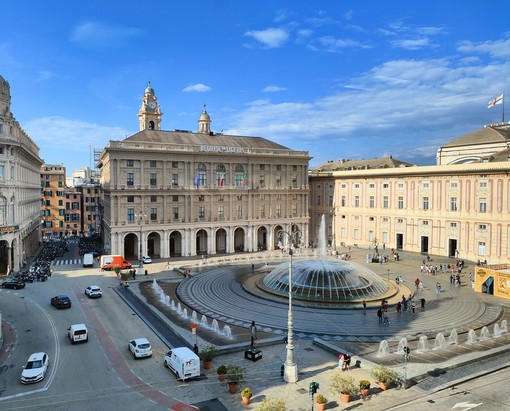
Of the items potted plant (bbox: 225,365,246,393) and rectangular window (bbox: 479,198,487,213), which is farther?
rectangular window (bbox: 479,198,487,213)

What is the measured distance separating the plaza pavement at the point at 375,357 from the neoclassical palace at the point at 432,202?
23060mm

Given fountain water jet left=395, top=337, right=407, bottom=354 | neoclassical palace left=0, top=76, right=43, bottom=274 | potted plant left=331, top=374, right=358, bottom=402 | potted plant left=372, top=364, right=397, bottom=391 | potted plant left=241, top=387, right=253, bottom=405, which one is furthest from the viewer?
neoclassical palace left=0, top=76, right=43, bottom=274

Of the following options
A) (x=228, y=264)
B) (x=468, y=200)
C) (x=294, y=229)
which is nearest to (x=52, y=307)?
(x=228, y=264)

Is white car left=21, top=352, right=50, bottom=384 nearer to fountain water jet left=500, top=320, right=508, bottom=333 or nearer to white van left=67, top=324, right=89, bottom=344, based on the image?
white van left=67, top=324, right=89, bottom=344

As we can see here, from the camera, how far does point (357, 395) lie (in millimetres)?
21062

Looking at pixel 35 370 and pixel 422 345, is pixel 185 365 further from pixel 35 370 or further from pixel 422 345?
pixel 422 345

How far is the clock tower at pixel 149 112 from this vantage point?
283 ft

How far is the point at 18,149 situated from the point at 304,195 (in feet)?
165

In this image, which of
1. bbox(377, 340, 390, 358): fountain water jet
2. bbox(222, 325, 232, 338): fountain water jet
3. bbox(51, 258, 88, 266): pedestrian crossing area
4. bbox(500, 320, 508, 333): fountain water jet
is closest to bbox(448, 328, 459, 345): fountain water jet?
bbox(500, 320, 508, 333): fountain water jet

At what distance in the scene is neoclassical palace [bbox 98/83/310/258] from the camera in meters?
63.9

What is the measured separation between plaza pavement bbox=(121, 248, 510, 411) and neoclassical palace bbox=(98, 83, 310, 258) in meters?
34.0

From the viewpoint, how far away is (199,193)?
69688mm

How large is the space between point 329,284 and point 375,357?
16.1 m

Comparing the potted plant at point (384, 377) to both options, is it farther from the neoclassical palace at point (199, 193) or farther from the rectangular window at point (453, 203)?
the rectangular window at point (453, 203)
